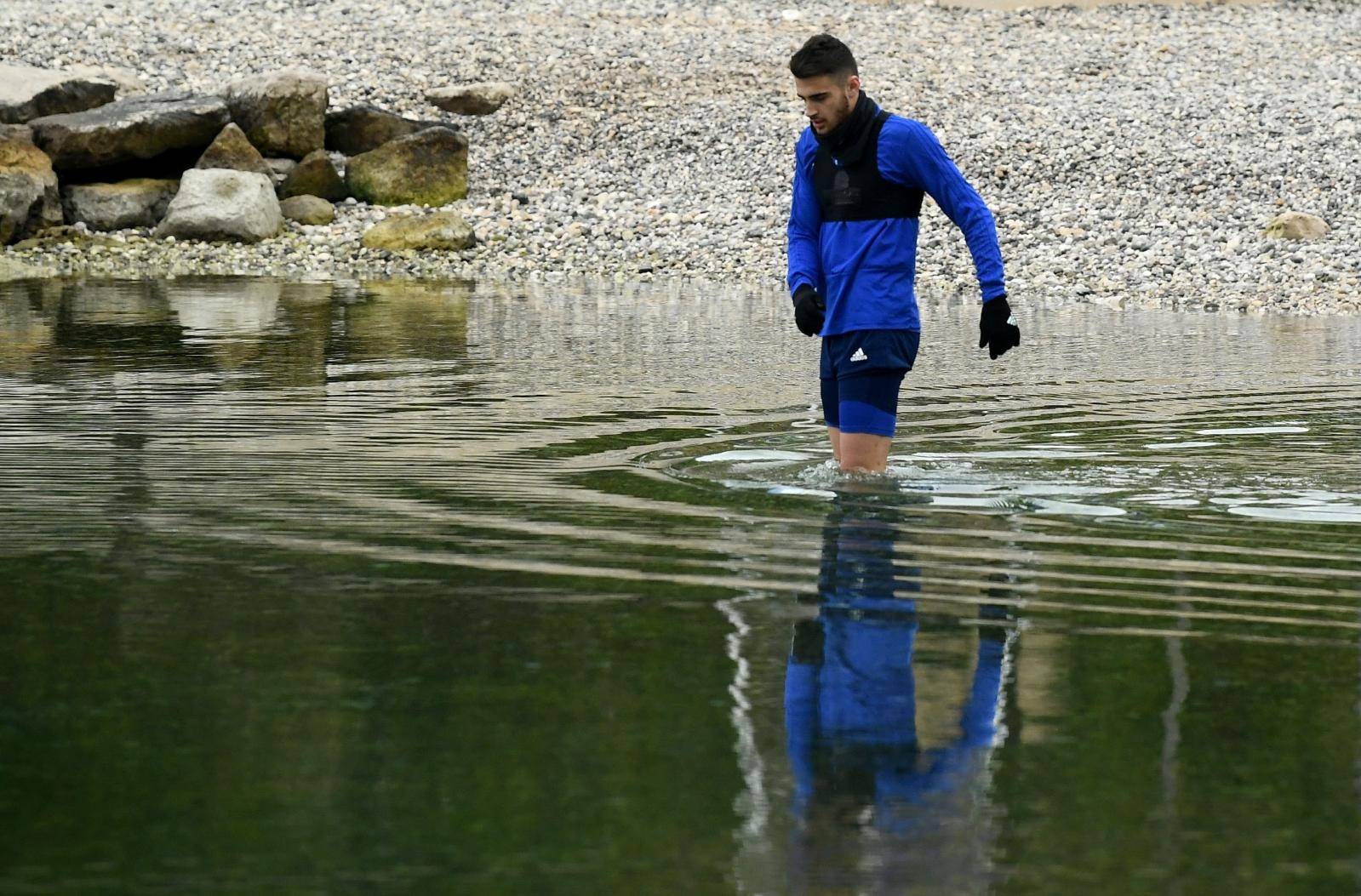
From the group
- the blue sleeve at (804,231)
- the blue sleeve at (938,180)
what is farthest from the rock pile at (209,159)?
the blue sleeve at (938,180)

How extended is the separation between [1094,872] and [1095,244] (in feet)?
65.5

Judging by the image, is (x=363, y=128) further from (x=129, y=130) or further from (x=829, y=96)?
(x=829, y=96)

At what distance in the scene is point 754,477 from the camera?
888cm

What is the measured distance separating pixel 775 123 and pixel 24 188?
9535 millimetres

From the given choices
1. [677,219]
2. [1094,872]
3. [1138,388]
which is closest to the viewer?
[1094,872]

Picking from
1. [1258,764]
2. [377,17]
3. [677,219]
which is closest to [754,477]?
[1258,764]

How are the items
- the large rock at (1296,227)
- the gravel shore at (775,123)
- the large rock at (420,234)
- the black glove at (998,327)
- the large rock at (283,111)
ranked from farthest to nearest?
the large rock at (283,111)
the large rock at (420,234)
the gravel shore at (775,123)
the large rock at (1296,227)
the black glove at (998,327)

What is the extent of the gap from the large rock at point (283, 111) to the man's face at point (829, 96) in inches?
820

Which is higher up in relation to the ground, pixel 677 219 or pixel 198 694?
pixel 677 219

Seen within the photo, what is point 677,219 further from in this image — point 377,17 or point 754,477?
point 754,477

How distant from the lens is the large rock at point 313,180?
2769cm

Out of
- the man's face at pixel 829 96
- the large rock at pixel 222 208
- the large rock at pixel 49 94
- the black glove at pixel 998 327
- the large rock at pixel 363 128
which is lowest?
the black glove at pixel 998 327

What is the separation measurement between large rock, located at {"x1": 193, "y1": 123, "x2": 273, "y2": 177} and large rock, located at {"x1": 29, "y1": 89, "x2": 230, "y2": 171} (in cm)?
42

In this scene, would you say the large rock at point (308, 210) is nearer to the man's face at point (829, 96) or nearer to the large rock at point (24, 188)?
the large rock at point (24, 188)
